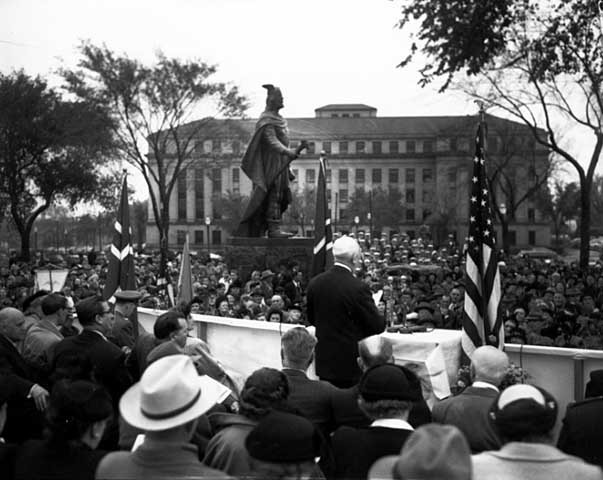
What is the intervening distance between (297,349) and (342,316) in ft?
4.59

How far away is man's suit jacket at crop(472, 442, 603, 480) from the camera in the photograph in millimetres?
3355

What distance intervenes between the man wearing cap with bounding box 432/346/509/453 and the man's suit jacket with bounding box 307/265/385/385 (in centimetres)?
154

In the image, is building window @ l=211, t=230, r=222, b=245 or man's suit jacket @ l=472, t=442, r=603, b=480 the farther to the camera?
building window @ l=211, t=230, r=222, b=245

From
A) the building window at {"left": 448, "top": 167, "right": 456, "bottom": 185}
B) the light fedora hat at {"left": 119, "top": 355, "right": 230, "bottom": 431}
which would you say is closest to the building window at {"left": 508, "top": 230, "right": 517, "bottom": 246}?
the building window at {"left": 448, "top": 167, "right": 456, "bottom": 185}

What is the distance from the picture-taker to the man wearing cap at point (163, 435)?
11.3 feet

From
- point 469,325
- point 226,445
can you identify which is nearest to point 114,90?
point 469,325

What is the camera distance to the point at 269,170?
63.1 ft

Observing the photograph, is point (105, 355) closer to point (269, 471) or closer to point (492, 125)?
point (269, 471)

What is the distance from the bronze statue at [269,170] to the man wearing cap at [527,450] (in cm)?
1491

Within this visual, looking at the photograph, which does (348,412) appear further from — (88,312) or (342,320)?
(88,312)

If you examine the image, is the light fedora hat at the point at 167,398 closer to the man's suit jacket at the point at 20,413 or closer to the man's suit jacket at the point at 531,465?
the man's suit jacket at the point at 531,465

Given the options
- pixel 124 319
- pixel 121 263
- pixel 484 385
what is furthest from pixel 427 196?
pixel 484 385

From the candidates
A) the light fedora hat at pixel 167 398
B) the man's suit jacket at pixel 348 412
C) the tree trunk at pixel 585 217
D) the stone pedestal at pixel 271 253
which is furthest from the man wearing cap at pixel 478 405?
the tree trunk at pixel 585 217

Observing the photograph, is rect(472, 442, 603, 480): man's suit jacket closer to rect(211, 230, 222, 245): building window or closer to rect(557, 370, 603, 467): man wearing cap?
rect(557, 370, 603, 467): man wearing cap
